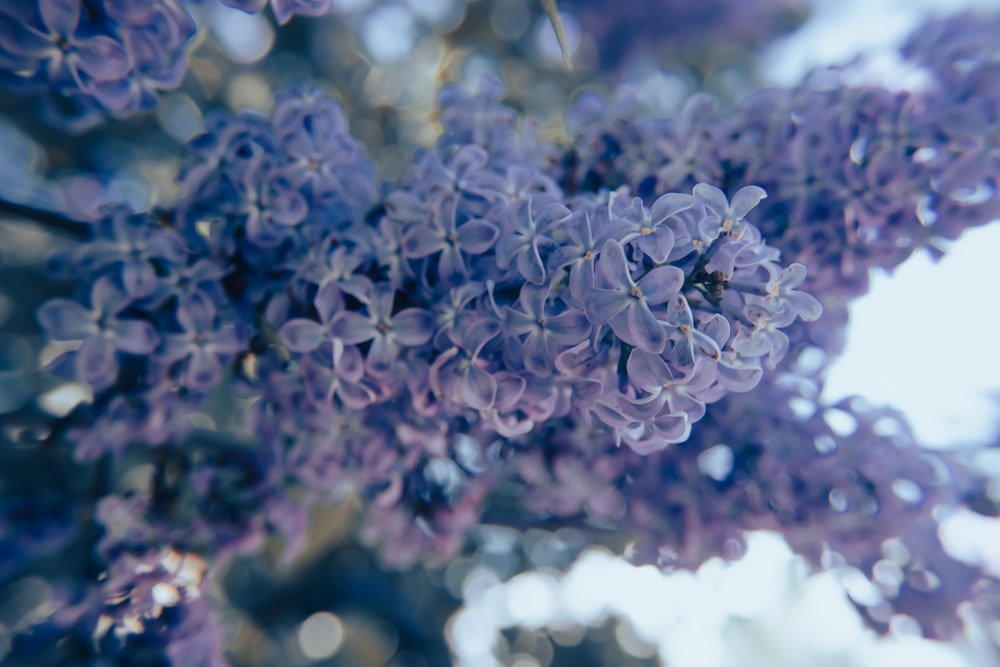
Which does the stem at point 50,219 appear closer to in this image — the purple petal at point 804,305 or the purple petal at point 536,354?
the purple petal at point 536,354

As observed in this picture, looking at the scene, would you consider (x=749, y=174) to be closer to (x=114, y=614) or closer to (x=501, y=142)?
(x=501, y=142)

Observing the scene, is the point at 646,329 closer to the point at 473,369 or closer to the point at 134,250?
the point at 473,369

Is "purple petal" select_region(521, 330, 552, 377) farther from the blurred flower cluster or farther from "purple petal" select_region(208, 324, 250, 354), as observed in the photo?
"purple petal" select_region(208, 324, 250, 354)

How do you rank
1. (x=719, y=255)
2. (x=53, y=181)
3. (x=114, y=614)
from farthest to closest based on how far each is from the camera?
(x=53, y=181) < (x=114, y=614) < (x=719, y=255)

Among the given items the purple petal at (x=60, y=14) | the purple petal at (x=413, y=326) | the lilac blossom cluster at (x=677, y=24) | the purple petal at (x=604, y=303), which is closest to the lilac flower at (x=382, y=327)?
the purple petal at (x=413, y=326)

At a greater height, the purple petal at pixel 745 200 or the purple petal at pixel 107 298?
the purple petal at pixel 745 200

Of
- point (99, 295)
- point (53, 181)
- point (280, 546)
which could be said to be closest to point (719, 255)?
point (99, 295)

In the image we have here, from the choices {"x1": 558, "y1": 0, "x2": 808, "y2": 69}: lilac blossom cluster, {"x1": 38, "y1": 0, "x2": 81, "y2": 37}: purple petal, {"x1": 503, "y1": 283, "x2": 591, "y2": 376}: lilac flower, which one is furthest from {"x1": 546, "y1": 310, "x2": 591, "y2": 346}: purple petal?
{"x1": 558, "y1": 0, "x2": 808, "y2": 69}: lilac blossom cluster
